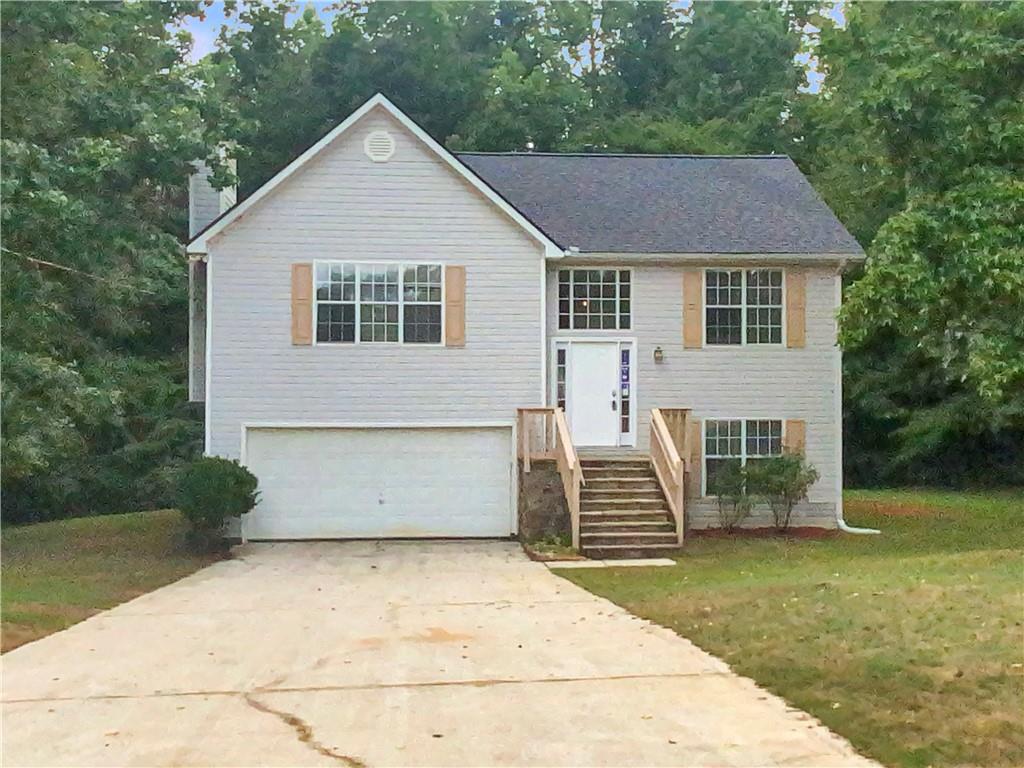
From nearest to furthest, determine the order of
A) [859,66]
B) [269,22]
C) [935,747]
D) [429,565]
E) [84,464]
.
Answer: [935,747] < [429,565] < [859,66] < [84,464] < [269,22]

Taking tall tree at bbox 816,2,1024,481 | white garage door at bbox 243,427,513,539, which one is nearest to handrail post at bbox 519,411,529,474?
white garage door at bbox 243,427,513,539

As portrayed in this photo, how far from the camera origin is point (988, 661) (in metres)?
7.52

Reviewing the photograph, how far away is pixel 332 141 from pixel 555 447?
6019 mm

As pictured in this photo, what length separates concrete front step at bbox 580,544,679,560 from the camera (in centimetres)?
1598

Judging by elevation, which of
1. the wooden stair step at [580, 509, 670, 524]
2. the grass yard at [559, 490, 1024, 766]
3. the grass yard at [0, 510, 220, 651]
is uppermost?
the wooden stair step at [580, 509, 670, 524]

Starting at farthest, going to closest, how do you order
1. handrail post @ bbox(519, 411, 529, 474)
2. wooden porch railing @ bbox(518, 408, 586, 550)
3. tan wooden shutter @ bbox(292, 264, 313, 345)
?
tan wooden shutter @ bbox(292, 264, 313, 345) < handrail post @ bbox(519, 411, 529, 474) < wooden porch railing @ bbox(518, 408, 586, 550)

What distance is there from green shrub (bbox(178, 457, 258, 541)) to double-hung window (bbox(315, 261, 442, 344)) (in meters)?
2.66

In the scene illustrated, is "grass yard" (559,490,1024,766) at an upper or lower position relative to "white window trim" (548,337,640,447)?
lower

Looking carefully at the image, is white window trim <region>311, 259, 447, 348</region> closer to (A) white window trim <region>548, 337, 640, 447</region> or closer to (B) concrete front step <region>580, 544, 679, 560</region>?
(A) white window trim <region>548, 337, 640, 447</region>

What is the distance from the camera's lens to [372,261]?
18.6m

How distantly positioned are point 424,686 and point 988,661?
3690 mm

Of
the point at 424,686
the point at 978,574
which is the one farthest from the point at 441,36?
Answer: the point at 424,686

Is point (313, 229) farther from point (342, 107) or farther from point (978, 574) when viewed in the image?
point (342, 107)

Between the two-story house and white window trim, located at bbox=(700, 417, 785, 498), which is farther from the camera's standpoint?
white window trim, located at bbox=(700, 417, 785, 498)
